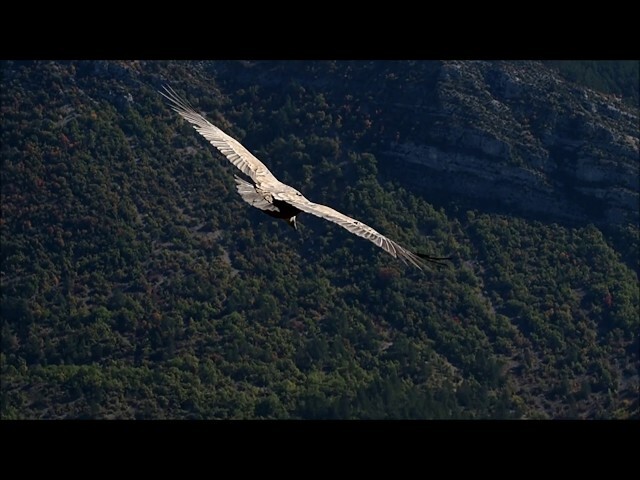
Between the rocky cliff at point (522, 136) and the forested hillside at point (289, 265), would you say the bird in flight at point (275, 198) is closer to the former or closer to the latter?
the forested hillside at point (289, 265)

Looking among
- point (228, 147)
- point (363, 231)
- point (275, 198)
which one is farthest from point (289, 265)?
point (363, 231)

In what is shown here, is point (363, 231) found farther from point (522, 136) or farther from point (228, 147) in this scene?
point (522, 136)

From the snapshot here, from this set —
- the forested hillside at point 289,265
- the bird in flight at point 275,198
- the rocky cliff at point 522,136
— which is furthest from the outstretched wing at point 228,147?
the rocky cliff at point 522,136

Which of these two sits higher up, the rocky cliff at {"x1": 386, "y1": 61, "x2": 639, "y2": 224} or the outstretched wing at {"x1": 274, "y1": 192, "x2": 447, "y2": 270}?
the outstretched wing at {"x1": 274, "y1": 192, "x2": 447, "y2": 270}

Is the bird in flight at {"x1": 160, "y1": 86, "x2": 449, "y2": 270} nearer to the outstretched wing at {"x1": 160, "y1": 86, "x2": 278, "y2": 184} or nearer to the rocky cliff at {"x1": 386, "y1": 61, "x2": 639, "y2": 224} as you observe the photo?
the outstretched wing at {"x1": 160, "y1": 86, "x2": 278, "y2": 184}

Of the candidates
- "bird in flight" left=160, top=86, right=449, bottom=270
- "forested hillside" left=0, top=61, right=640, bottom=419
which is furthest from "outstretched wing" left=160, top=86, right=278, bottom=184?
"forested hillside" left=0, top=61, right=640, bottom=419
